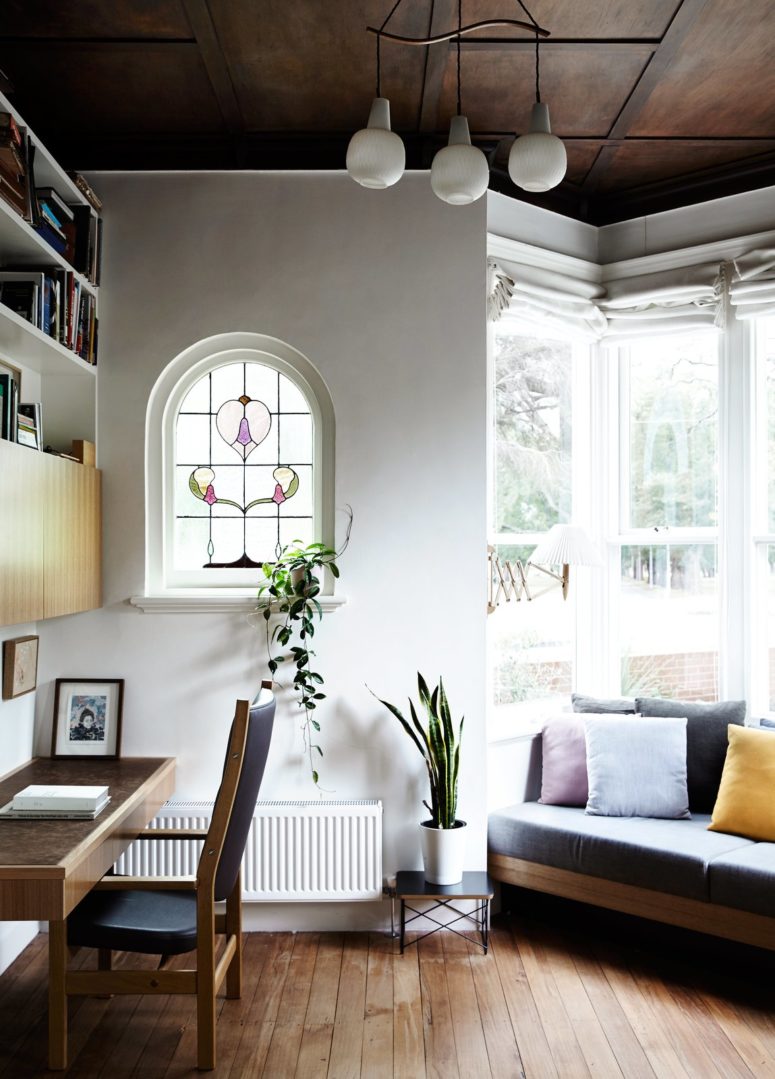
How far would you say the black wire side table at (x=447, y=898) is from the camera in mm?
3402

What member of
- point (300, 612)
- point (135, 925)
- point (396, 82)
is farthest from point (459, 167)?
point (135, 925)

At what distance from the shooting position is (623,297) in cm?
430

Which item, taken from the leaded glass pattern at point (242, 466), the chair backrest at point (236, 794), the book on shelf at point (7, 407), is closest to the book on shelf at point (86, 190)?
the leaded glass pattern at point (242, 466)

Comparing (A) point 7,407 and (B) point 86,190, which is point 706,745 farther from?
(B) point 86,190

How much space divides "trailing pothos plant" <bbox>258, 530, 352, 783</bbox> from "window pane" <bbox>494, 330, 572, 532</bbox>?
0.92m

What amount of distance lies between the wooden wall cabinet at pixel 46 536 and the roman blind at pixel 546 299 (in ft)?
6.10

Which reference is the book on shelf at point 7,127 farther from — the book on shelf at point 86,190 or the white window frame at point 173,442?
the white window frame at point 173,442

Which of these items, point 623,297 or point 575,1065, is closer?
point 575,1065

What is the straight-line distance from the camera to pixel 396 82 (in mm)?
3297

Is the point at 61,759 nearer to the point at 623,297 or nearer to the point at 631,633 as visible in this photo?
the point at 631,633

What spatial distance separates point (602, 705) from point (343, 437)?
1.65 meters

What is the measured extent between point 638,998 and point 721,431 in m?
2.37

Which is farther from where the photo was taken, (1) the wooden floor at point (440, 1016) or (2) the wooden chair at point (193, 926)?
(1) the wooden floor at point (440, 1016)

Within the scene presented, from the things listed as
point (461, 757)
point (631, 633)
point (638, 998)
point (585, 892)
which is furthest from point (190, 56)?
point (638, 998)
